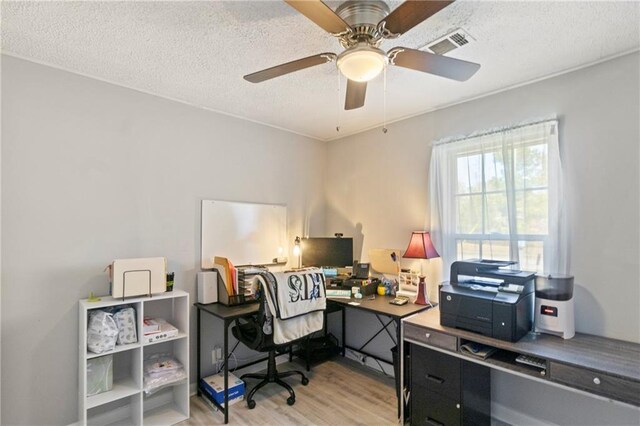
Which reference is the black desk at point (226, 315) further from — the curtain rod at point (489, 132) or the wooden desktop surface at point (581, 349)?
the curtain rod at point (489, 132)

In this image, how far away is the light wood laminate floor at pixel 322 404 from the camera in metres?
2.40

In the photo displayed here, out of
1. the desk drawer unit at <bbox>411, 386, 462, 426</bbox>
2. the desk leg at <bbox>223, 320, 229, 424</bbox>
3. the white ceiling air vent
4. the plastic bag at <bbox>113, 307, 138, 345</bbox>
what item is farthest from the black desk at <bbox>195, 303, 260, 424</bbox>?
the white ceiling air vent

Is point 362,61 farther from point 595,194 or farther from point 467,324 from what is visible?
point 595,194

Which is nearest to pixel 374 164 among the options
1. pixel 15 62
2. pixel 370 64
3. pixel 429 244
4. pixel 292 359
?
pixel 429 244

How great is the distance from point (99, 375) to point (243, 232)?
4.98ft

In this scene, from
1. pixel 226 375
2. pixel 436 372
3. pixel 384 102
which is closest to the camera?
pixel 436 372

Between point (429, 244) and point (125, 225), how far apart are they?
243 cm

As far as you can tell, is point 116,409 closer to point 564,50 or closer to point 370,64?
point 370,64

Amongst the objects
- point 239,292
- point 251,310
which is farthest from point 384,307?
point 239,292

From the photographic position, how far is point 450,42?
1877 millimetres

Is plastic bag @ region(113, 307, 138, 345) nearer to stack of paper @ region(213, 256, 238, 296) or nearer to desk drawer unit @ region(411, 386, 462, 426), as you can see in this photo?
stack of paper @ region(213, 256, 238, 296)

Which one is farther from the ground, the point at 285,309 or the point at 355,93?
the point at 355,93

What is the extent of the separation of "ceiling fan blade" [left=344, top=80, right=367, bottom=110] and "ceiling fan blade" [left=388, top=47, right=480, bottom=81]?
0.75 feet

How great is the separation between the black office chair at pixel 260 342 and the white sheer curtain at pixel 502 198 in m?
1.55
